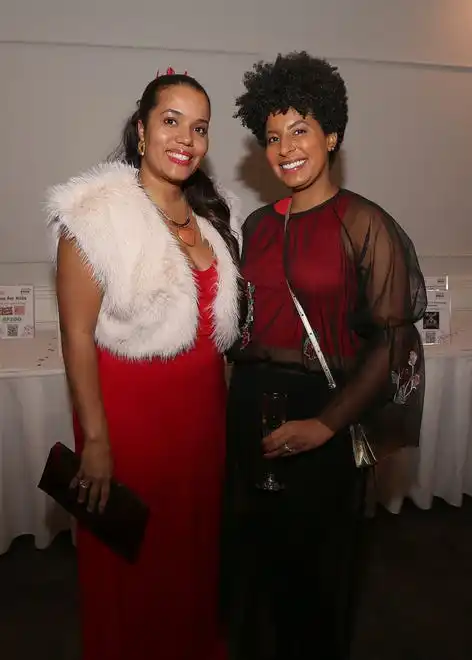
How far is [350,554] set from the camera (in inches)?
61.9

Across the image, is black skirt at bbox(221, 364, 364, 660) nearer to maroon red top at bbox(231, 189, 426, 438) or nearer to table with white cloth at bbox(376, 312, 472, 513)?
maroon red top at bbox(231, 189, 426, 438)

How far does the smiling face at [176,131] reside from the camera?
1382mm

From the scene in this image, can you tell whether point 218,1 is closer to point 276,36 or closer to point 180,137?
point 276,36

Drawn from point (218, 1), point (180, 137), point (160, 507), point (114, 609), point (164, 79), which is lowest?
point (114, 609)

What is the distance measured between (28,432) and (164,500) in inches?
39.8

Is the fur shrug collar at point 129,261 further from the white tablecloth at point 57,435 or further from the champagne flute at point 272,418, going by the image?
the white tablecloth at point 57,435

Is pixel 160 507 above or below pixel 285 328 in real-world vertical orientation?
below

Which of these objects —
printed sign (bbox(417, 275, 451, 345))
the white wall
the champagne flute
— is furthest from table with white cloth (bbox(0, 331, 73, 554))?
printed sign (bbox(417, 275, 451, 345))

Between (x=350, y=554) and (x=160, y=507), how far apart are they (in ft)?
1.81

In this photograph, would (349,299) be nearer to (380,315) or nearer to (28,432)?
(380,315)

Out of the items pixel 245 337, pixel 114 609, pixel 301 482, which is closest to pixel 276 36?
pixel 245 337

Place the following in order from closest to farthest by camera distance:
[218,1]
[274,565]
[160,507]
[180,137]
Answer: [180,137] < [160,507] < [274,565] < [218,1]

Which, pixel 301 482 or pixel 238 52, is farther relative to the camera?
pixel 238 52

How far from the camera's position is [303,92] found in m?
1.40
